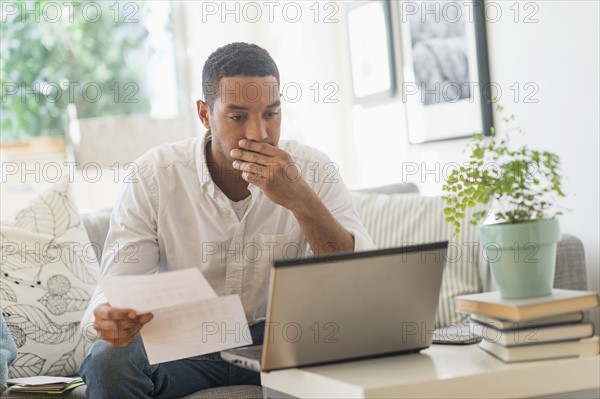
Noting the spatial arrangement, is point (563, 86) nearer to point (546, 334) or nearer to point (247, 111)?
point (247, 111)

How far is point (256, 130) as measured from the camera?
1892mm

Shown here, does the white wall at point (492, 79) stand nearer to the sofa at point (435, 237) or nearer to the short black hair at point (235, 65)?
the sofa at point (435, 237)

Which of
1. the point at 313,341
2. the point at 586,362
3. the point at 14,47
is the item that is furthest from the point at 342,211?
the point at 14,47

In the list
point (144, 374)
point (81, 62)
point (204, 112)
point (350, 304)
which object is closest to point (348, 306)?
point (350, 304)

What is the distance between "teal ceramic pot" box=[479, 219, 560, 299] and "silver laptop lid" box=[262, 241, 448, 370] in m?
0.10

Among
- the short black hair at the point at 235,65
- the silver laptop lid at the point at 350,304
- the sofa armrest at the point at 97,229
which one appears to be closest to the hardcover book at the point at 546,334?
the silver laptop lid at the point at 350,304

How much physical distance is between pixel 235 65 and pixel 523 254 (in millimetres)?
861

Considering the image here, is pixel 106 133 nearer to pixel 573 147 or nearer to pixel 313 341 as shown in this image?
pixel 573 147

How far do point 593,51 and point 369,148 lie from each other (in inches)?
58.8

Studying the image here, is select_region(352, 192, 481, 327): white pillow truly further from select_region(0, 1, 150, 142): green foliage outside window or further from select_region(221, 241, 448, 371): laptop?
select_region(0, 1, 150, 142): green foliage outside window

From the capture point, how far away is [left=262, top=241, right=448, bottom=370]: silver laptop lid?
4.46ft

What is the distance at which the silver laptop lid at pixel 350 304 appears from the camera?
136 centimetres

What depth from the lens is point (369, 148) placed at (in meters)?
3.75

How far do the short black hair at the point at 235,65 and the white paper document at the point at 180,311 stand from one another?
2.00 feet
